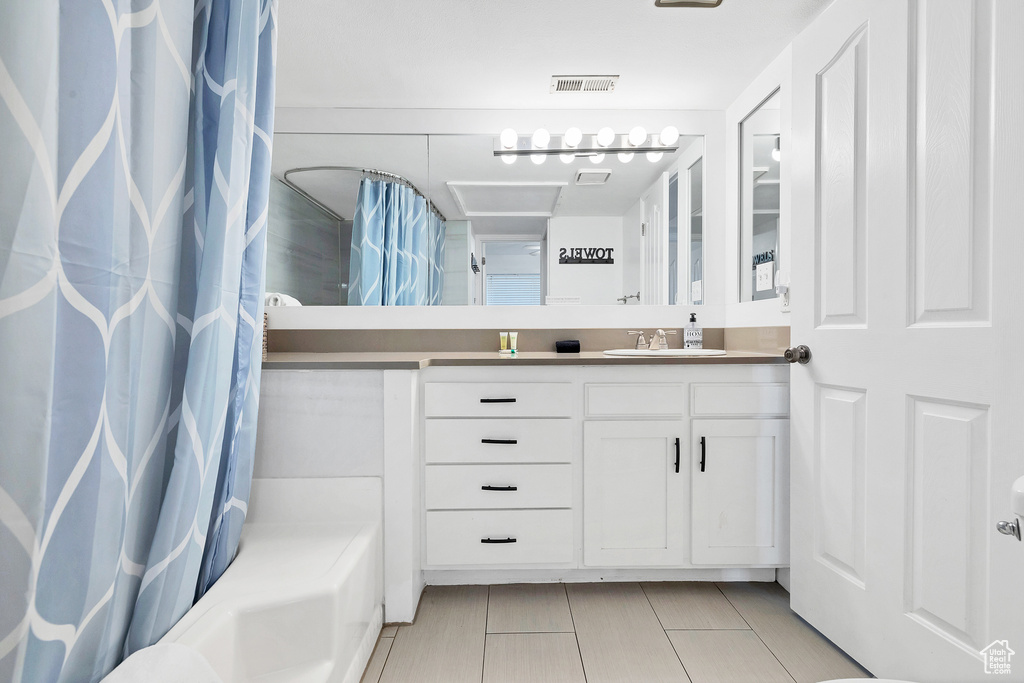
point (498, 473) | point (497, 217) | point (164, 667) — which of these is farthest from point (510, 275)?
point (164, 667)

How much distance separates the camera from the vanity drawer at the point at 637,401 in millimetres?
1841

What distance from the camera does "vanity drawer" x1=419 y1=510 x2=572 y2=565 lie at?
1803 mm

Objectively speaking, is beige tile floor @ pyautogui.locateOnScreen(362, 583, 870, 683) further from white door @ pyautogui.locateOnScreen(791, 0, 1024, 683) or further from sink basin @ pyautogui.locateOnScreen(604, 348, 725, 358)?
sink basin @ pyautogui.locateOnScreen(604, 348, 725, 358)

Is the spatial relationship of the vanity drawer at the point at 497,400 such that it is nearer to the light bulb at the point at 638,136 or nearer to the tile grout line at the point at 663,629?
the tile grout line at the point at 663,629

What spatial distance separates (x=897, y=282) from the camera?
1250mm

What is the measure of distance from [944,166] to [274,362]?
182 cm

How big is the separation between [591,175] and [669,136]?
41 centimetres

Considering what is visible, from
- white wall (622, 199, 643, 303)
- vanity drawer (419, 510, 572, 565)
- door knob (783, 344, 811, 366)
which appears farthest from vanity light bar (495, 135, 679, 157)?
vanity drawer (419, 510, 572, 565)

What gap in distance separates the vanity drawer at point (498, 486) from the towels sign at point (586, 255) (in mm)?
1036

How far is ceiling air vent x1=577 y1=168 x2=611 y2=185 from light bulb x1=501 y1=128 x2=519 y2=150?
0.34 m

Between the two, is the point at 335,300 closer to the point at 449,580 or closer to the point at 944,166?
the point at 449,580

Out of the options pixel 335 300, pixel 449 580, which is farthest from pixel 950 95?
pixel 335 300

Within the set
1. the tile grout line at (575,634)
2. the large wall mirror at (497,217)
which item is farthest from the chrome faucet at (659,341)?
the tile grout line at (575,634)

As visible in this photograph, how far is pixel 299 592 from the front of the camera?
1144 mm
